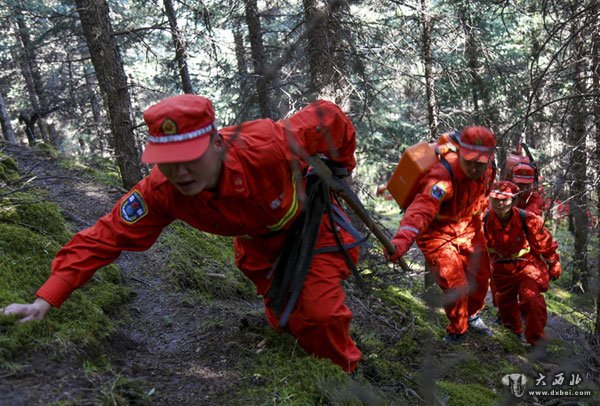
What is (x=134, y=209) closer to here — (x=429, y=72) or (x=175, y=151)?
(x=175, y=151)

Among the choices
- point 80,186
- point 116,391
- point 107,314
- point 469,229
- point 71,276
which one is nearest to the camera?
point 116,391

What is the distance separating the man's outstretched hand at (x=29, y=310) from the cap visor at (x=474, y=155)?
4422 mm

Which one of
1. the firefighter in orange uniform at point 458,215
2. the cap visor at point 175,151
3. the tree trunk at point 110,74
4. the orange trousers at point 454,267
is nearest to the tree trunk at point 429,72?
the firefighter in orange uniform at point 458,215

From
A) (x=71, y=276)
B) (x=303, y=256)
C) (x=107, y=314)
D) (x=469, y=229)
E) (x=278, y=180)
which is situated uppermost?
(x=278, y=180)

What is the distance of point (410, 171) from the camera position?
5.77 metres

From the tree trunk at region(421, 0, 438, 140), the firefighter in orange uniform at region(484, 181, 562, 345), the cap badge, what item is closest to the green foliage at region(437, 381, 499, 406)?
the firefighter in orange uniform at region(484, 181, 562, 345)

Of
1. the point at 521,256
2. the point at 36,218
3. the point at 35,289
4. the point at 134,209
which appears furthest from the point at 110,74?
the point at 521,256

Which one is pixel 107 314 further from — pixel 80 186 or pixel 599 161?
pixel 599 161

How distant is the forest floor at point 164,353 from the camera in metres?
2.51

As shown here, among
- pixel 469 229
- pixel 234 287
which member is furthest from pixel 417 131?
pixel 234 287

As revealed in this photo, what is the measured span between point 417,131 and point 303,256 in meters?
15.5

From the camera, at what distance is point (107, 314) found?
153 inches

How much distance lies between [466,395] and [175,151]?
3123mm

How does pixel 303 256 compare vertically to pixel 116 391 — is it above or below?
above
